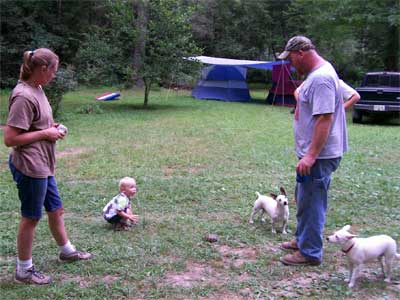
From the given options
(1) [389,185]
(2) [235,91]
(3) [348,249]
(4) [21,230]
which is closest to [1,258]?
(4) [21,230]

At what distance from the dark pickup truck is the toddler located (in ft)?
30.0

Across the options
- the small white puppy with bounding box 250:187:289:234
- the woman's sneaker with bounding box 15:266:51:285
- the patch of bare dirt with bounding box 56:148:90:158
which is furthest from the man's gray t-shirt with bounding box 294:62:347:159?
the patch of bare dirt with bounding box 56:148:90:158

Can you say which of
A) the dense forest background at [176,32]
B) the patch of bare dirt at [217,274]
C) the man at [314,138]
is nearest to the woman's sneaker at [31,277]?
the patch of bare dirt at [217,274]

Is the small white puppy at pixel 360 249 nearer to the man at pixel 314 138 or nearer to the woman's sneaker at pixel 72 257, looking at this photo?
the man at pixel 314 138

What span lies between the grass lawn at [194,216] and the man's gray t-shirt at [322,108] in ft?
2.97

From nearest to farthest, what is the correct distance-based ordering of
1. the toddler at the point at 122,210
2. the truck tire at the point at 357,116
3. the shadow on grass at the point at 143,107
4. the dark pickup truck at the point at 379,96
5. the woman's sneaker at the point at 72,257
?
1. the woman's sneaker at the point at 72,257
2. the toddler at the point at 122,210
3. the dark pickup truck at the point at 379,96
4. the truck tire at the point at 357,116
5. the shadow on grass at the point at 143,107

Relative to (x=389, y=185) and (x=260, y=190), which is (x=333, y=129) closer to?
(x=260, y=190)

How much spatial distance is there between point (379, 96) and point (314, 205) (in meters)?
9.52

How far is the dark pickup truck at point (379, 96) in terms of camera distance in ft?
38.5

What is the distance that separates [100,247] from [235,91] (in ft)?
50.5

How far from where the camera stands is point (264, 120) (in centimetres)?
1248

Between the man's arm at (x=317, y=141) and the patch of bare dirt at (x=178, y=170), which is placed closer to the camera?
the man's arm at (x=317, y=141)

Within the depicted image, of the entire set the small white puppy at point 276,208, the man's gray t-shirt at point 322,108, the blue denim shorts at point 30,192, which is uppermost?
the man's gray t-shirt at point 322,108

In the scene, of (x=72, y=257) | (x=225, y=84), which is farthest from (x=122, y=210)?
(x=225, y=84)
